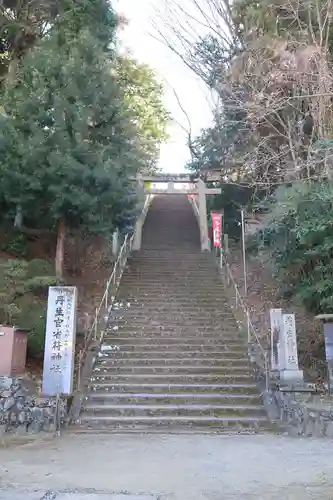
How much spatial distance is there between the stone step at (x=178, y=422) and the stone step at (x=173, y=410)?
16 cm

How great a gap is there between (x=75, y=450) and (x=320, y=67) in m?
8.89

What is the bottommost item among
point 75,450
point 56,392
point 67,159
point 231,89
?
point 75,450

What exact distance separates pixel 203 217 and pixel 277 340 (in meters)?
10.4

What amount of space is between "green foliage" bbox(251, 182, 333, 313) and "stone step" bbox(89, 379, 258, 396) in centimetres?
254

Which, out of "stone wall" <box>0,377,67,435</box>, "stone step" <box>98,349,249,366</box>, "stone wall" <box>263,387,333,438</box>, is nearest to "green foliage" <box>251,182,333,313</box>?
"stone step" <box>98,349,249,366</box>

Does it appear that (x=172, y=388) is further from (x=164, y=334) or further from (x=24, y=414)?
(x=24, y=414)

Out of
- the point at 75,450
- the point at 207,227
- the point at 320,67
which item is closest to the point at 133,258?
the point at 207,227

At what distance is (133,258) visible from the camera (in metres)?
15.7

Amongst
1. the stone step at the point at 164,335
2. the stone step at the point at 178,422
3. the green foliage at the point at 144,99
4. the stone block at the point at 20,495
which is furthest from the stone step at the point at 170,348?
the green foliage at the point at 144,99

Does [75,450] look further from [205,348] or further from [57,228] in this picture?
[57,228]

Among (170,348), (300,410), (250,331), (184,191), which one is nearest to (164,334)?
(170,348)

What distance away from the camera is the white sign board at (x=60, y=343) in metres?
7.73

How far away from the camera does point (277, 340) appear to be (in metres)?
8.66

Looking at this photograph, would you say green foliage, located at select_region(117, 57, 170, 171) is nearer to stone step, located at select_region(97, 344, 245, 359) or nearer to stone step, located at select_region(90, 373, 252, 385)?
stone step, located at select_region(97, 344, 245, 359)
